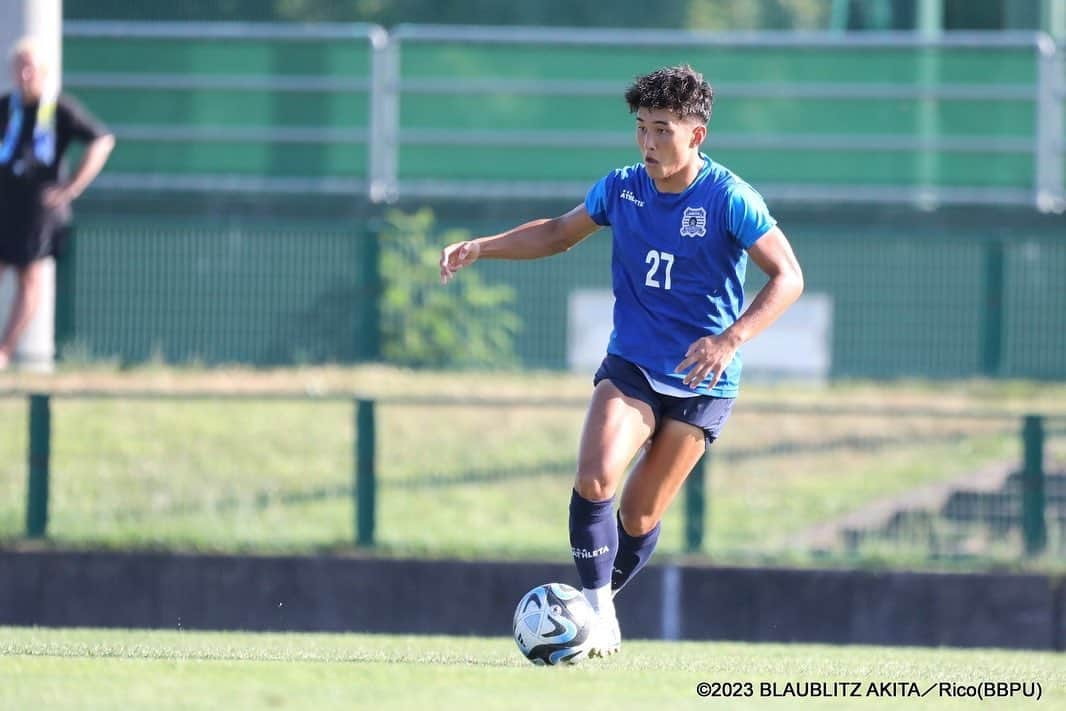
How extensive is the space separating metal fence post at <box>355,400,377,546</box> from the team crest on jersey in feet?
17.1

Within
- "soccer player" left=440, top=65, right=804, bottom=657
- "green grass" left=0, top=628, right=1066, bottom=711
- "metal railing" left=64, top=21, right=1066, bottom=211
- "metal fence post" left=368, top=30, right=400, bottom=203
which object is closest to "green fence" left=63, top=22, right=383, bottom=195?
"metal railing" left=64, top=21, right=1066, bottom=211

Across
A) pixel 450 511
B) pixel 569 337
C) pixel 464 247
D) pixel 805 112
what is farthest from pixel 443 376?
pixel 464 247

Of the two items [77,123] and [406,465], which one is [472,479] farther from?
[77,123]

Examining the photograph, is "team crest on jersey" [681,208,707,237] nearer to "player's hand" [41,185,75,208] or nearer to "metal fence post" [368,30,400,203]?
"player's hand" [41,185,75,208]

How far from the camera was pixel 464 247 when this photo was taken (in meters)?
7.95

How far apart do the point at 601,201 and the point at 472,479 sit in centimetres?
621

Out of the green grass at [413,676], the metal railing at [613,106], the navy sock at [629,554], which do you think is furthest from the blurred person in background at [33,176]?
the navy sock at [629,554]

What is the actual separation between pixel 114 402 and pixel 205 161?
527cm

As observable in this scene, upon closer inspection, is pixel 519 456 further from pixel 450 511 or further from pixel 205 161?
pixel 205 161

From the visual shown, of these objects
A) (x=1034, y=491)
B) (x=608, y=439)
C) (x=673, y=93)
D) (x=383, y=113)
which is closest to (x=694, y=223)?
(x=673, y=93)

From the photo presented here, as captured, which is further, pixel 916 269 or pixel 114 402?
pixel 916 269

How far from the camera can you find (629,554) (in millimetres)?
8195

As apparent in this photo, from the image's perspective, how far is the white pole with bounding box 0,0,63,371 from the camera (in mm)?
15180

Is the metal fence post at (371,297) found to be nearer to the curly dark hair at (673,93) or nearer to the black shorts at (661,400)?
the black shorts at (661,400)
